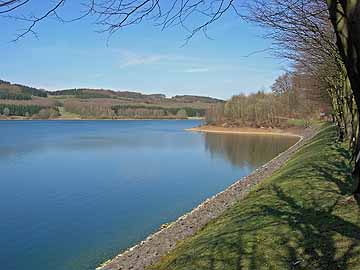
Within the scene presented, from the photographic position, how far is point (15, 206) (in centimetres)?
1891

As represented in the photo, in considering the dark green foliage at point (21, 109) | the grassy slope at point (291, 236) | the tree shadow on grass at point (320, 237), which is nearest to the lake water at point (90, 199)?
the grassy slope at point (291, 236)

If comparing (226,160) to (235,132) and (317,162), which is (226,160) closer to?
(317,162)

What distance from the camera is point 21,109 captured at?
15250cm

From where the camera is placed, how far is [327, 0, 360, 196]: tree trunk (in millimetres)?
2855

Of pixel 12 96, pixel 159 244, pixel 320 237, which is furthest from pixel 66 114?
pixel 320 237

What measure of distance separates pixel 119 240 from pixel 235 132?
6949cm

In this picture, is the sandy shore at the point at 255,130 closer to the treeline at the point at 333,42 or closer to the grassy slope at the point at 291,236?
the treeline at the point at 333,42

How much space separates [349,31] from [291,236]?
156 inches

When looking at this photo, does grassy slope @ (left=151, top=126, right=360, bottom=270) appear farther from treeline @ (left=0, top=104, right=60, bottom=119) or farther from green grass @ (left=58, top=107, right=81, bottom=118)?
green grass @ (left=58, top=107, right=81, bottom=118)

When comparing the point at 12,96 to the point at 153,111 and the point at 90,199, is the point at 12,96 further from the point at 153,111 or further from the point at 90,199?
the point at 90,199

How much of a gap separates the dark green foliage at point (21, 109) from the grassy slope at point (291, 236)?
510ft

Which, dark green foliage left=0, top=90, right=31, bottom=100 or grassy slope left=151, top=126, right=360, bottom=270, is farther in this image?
dark green foliage left=0, top=90, right=31, bottom=100

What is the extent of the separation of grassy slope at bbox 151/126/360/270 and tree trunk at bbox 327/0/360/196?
8.18ft

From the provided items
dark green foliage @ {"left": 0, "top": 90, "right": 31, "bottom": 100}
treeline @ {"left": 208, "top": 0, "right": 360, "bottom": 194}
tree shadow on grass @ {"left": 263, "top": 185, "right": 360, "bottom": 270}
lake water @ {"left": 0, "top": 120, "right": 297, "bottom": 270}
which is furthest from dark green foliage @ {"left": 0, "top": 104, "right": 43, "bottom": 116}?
tree shadow on grass @ {"left": 263, "top": 185, "right": 360, "bottom": 270}
